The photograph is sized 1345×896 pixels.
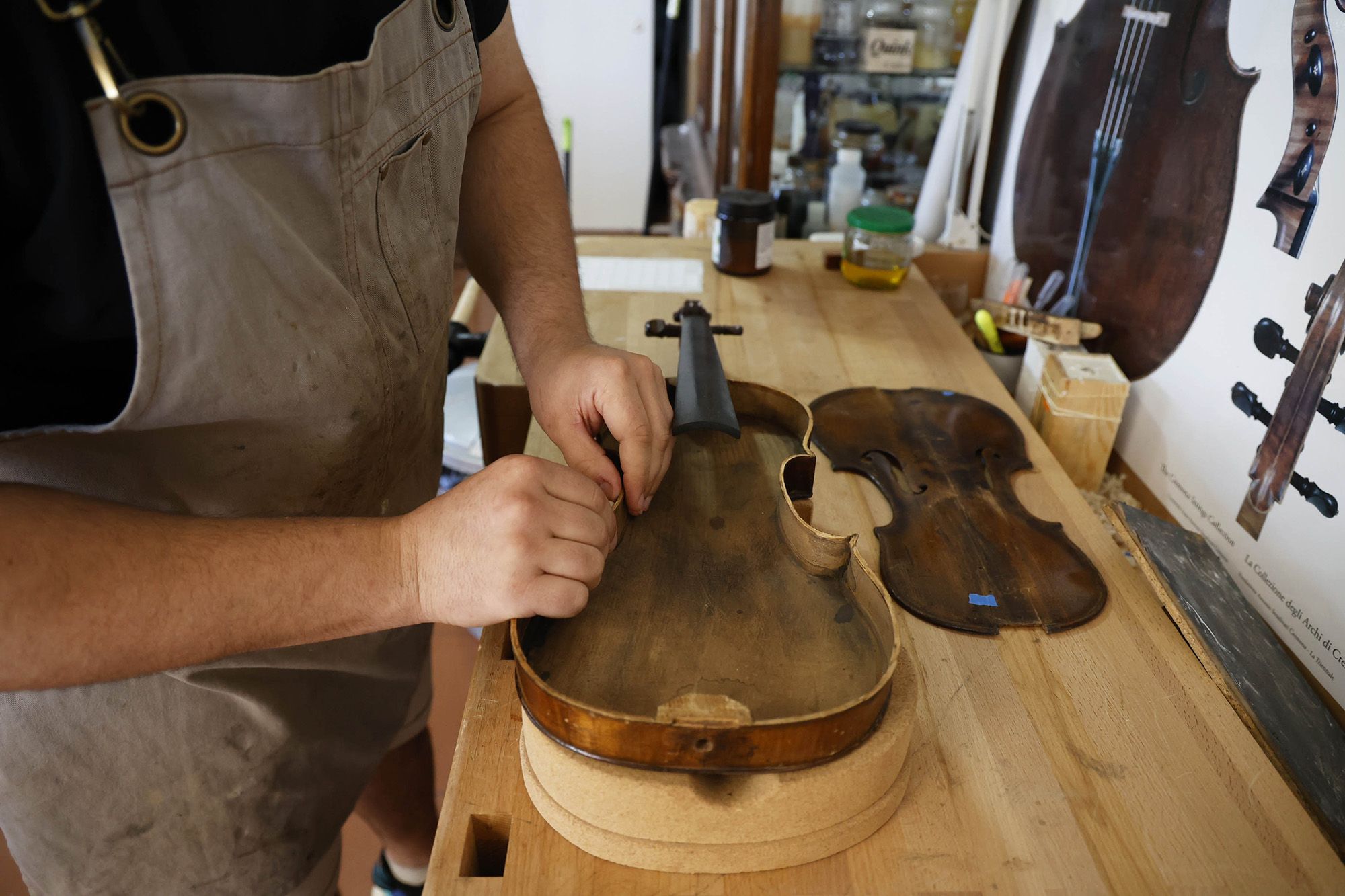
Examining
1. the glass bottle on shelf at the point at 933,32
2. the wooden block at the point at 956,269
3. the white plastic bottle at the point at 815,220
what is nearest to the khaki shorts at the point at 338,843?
the wooden block at the point at 956,269

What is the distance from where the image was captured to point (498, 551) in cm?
66

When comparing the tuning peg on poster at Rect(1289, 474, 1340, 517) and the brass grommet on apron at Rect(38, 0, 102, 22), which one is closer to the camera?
the brass grommet on apron at Rect(38, 0, 102, 22)

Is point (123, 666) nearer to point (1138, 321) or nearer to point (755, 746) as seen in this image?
point (755, 746)

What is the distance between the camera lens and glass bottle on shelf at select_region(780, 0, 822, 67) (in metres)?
1.97

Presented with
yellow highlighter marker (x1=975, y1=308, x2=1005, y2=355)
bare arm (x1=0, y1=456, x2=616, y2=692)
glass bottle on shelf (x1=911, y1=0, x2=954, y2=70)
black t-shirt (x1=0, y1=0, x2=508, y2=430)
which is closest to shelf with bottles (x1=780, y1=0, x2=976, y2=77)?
glass bottle on shelf (x1=911, y1=0, x2=954, y2=70)

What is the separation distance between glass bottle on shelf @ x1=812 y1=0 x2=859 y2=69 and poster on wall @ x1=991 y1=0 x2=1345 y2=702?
0.64 m

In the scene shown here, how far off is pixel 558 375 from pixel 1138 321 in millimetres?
856

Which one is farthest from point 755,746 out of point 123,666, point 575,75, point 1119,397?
point 575,75

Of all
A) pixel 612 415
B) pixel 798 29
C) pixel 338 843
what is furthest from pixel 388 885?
pixel 798 29

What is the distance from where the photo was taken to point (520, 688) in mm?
673

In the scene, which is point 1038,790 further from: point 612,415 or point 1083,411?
point 1083,411

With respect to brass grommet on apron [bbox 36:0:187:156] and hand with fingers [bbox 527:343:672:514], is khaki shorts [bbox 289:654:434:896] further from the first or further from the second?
brass grommet on apron [bbox 36:0:187:156]

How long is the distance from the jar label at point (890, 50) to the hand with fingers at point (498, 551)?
1736 mm

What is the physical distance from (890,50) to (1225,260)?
1.21m
